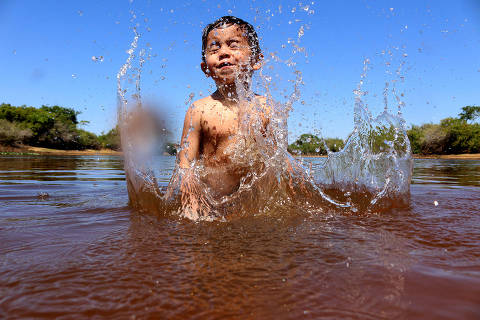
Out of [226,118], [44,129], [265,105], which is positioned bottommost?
[226,118]

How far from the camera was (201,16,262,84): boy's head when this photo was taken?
323 cm

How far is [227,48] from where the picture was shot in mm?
3229

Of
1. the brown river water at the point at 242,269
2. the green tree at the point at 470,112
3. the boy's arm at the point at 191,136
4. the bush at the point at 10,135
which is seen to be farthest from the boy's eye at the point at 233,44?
the green tree at the point at 470,112

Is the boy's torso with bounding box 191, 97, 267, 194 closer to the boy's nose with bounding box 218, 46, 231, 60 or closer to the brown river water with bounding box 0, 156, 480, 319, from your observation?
the boy's nose with bounding box 218, 46, 231, 60

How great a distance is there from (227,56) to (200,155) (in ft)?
3.45

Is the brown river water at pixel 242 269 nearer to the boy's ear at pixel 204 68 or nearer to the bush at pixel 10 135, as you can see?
the boy's ear at pixel 204 68

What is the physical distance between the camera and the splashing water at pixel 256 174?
253cm

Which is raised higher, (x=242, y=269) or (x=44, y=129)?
(x=44, y=129)

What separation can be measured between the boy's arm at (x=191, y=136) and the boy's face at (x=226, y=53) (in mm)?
448

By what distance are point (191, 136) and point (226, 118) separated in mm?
405

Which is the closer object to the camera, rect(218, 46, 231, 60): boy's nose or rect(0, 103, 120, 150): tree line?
rect(218, 46, 231, 60): boy's nose

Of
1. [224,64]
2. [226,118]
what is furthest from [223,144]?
[224,64]

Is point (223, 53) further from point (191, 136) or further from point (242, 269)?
point (242, 269)

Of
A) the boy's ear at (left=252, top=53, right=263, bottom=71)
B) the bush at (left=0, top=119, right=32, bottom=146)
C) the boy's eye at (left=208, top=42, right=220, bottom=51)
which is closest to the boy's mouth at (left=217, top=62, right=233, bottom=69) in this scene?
the boy's eye at (left=208, top=42, right=220, bottom=51)
